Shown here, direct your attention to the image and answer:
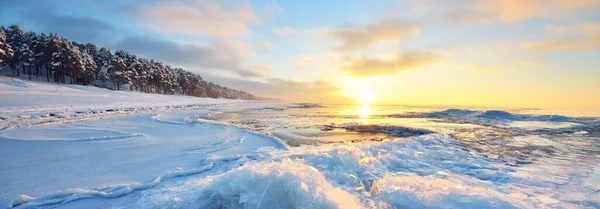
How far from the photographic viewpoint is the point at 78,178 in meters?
5.20

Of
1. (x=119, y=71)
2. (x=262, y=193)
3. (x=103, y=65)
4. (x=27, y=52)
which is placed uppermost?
(x=27, y=52)

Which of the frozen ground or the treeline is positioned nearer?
the frozen ground

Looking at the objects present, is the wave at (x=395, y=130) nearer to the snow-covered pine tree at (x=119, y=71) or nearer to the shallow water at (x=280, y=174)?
the shallow water at (x=280, y=174)

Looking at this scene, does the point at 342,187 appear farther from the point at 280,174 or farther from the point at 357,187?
the point at 280,174

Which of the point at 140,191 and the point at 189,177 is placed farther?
the point at 189,177

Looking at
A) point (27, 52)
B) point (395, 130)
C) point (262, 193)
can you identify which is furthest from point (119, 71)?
point (262, 193)

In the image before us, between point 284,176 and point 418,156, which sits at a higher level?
point 284,176

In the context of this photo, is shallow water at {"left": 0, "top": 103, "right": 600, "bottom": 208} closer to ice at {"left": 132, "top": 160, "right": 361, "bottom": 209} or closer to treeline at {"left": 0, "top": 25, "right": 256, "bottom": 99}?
ice at {"left": 132, "top": 160, "right": 361, "bottom": 209}

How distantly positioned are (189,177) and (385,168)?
4.36 meters

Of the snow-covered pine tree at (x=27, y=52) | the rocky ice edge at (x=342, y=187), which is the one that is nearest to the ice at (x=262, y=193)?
the rocky ice edge at (x=342, y=187)

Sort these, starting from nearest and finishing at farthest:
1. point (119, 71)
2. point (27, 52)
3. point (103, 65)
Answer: point (27, 52), point (119, 71), point (103, 65)

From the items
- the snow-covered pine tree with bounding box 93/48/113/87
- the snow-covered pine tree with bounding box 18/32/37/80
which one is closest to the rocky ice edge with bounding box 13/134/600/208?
the snow-covered pine tree with bounding box 93/48/113/87

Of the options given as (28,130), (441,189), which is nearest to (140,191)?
(441,189)

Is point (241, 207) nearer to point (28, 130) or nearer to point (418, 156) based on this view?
point (418, 156)
